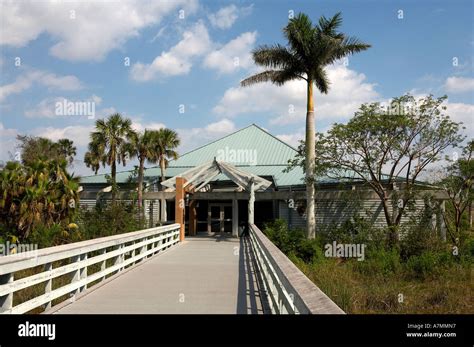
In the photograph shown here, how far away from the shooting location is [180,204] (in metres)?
23.9

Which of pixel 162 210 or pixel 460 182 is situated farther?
pixel 162 210

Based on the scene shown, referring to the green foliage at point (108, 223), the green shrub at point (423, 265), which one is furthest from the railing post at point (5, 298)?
the green shrub at point (423, 265)

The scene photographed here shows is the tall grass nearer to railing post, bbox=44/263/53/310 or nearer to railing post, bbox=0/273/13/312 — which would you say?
railing post, bbox=44/263/53/310

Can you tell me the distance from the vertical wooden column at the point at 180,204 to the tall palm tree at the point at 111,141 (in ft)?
20.4

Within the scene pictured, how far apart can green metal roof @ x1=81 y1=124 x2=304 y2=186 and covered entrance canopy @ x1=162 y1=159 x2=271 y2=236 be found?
4.89m

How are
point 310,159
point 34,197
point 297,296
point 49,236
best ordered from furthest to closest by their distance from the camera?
1. point 310,159
2. point 34,197
3. point 49,236
4. point 297,296

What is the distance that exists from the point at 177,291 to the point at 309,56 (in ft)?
57.9

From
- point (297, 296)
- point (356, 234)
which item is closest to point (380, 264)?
point (356, 234)

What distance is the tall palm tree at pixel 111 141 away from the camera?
29547 mm

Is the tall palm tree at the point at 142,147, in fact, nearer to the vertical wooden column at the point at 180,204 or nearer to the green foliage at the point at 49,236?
the vertical wooden column at the point at 180,204

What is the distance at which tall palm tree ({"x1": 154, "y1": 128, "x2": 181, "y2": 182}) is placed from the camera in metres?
33.1

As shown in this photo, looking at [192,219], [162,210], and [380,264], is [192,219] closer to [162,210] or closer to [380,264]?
[162,210]
